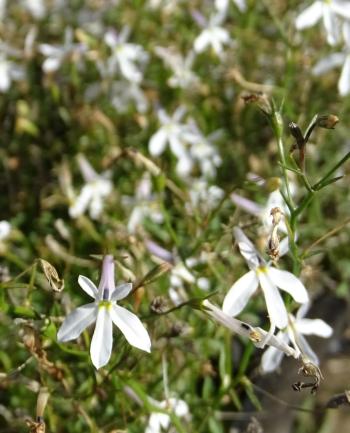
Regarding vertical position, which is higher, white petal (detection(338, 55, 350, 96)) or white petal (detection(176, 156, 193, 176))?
white petal (detection(338, 55, 350, 96))

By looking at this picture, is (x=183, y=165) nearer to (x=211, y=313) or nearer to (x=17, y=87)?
(x=17, y=87)

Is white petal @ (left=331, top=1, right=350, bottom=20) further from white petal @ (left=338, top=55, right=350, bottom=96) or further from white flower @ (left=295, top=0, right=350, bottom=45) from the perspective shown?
white petal @ (left=338, top=55, right=350, bottom=96)

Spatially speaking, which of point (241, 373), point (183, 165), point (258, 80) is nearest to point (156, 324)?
point (241, 373)

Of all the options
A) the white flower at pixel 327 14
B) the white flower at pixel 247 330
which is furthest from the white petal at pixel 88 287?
the white flower at pixel 327 14

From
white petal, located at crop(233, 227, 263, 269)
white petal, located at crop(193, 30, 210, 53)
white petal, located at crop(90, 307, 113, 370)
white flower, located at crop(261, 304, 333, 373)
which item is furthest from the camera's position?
white petal, located at crop(193, 30, 210, 53)

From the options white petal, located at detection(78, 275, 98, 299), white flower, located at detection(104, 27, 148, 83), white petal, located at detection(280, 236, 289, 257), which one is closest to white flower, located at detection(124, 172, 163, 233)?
white flower, located at detection(104, 27, 148, 83)

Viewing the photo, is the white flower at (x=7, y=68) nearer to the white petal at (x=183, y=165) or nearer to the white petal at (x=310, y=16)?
the white petal at (x=183, y=165)
